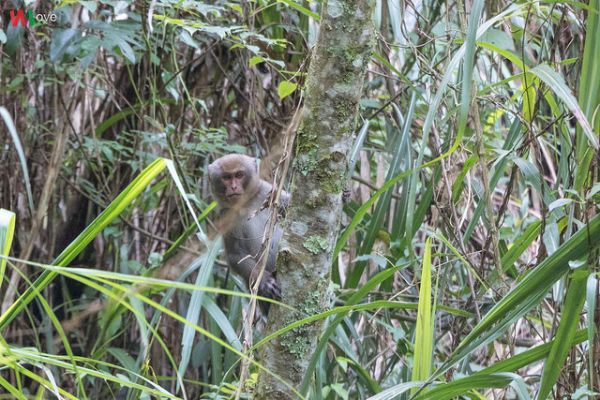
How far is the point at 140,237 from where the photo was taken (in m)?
4.85

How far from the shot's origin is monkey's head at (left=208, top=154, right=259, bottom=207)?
13.2 feet

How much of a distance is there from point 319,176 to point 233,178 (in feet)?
6.09

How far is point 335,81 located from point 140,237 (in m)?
2.91

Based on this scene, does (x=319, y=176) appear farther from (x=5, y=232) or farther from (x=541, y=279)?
(x=5, y=232)

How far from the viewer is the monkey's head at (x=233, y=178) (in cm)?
404

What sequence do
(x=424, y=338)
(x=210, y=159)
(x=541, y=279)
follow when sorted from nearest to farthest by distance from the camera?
1. (x=541, y=279)
2. (x=424, y=338)
3. (x=210, y=159)

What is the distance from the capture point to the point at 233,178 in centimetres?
404

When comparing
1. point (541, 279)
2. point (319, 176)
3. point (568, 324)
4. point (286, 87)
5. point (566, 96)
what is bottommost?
point (568, 324)

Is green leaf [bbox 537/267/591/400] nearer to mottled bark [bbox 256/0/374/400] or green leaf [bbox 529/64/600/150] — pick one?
green leaf [bbox 529/64/600/150]

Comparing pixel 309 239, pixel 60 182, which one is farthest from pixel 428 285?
pixel 60 182

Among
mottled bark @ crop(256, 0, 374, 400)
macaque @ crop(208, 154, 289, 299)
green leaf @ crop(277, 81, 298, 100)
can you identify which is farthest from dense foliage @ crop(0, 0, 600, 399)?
mottled bark @ crop(256, 0, 374, 400)

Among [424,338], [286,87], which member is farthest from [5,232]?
[286,87]

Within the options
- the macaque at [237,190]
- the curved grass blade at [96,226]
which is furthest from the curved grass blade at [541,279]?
the macaque at [237,190]

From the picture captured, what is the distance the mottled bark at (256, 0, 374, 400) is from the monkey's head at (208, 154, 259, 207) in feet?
5.81
